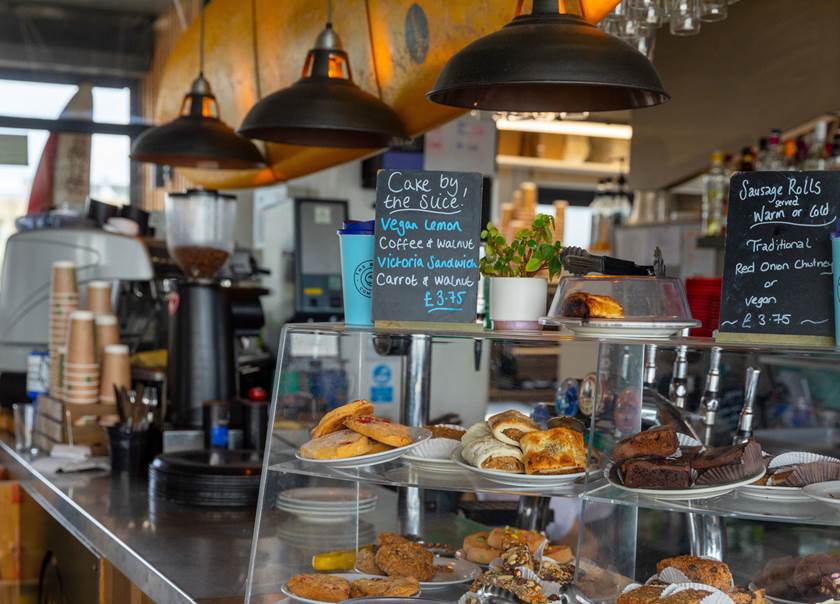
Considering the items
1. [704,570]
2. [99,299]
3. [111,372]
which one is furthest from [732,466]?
[99,299]

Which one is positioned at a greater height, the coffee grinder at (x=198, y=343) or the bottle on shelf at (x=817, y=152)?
the bottle on shelf at (x=817, y=152)

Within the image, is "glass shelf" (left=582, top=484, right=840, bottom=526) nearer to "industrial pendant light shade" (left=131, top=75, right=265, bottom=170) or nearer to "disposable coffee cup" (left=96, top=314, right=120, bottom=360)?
"industrial pendant light shade" (left=131, top=75, right=265, bottom=170)

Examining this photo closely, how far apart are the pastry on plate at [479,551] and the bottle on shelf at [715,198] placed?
2.55 meters

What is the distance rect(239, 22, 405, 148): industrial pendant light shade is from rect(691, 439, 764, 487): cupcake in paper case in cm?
144

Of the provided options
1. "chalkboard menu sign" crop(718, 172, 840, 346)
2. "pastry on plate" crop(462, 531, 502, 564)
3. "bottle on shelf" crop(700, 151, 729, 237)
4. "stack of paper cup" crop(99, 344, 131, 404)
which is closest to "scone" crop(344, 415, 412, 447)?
"pastry on plate" crop(462, 531, 502, 564)

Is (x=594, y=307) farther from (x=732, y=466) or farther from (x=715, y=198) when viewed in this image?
(x=715, y=198)

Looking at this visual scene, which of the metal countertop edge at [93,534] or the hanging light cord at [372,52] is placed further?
the hanging light cord at [372,52]

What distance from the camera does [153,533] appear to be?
2.49 m

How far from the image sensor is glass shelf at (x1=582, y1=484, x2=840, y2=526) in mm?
1510

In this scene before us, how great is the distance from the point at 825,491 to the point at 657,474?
0.25 metres

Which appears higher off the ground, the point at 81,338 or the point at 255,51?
the point at 255,51

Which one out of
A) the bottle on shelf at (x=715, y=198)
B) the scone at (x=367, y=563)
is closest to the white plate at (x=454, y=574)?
the scone at (x=367, y=563)

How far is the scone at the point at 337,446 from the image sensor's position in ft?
6.16

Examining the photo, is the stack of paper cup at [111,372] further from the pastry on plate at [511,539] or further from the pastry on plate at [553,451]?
the pastry on plate at [553,451]
